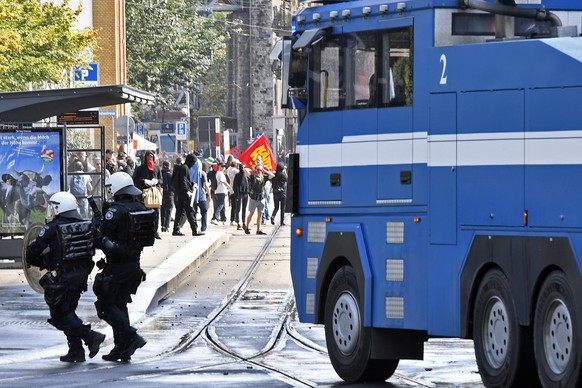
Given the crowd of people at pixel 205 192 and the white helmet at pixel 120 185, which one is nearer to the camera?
the white helmet at pixel 120 185

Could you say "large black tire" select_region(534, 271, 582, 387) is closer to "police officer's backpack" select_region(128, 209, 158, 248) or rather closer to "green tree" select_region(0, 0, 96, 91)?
"police officer's backpack" select_region(128, 209, 158, 248)

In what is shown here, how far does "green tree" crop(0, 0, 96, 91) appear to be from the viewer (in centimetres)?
3541

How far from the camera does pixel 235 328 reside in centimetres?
1945

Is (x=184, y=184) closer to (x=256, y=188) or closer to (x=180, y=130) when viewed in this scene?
(x=256, y=188)

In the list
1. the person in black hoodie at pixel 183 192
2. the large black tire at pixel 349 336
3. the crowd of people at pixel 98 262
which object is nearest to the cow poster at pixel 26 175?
the crowd of people at pixel 98 262

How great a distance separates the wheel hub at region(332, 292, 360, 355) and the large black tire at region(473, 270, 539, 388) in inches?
71.3

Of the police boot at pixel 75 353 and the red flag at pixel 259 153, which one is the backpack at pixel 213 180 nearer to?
the red flag at pixel 259 153

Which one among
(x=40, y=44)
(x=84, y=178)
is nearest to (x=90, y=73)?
(x=40, y=44)

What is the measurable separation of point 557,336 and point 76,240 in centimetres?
581

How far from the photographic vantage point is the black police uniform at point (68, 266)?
50.7 feet

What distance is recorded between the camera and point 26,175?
84.4 feet

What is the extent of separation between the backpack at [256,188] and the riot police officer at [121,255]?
937 inches

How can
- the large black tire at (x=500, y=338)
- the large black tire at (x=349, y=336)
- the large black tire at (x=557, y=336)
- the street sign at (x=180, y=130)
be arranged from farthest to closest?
the street sign at (x=180, y=130), the large black tire at (x=349, y=336), the large black tire at (x=500, y=338), the large black tire at (x=557, y=336)

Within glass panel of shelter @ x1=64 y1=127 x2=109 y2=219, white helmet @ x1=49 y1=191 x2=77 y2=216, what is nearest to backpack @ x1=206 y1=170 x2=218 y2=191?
glass panel of shelter @ x1=64 y1=127 x2=109 y2=219
